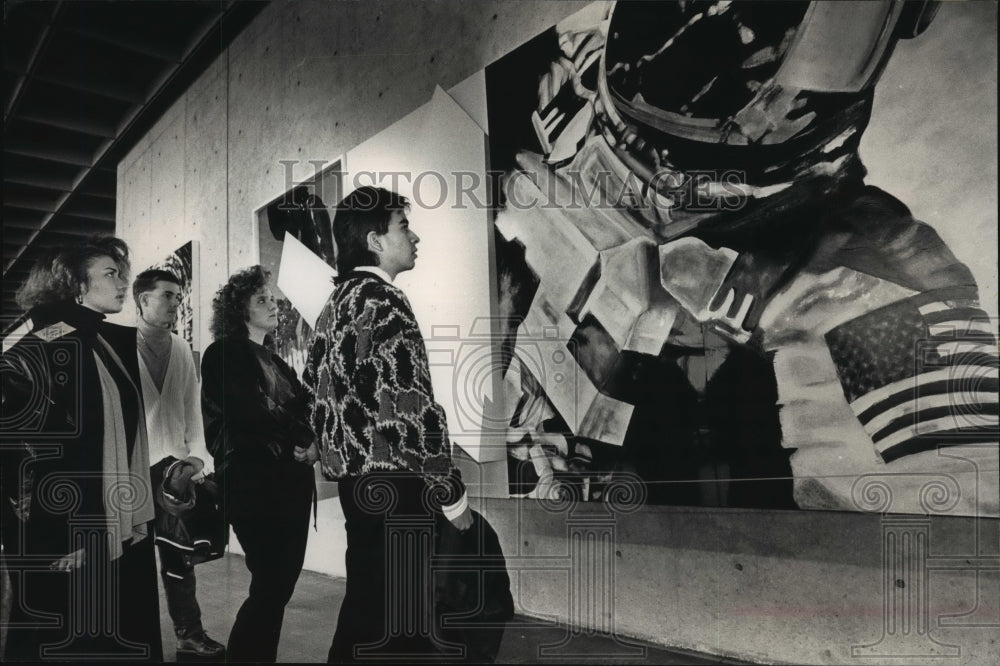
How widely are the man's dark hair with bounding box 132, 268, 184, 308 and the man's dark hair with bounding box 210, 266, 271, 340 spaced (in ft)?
0.57

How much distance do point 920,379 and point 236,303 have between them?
2014 millimetres

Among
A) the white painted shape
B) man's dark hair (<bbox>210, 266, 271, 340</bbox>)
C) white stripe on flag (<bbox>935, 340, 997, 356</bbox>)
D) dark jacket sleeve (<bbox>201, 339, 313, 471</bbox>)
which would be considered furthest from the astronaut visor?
dark jacket sleeve (<bbox>201, 339, 313, 471</bbox>)

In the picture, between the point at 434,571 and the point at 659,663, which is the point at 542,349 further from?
the point at 659,663

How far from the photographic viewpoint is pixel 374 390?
208cm

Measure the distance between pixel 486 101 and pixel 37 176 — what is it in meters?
1.60

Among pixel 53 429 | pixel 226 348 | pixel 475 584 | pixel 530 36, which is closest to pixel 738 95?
pixel 530 36

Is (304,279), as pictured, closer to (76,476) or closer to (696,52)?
(76,476)

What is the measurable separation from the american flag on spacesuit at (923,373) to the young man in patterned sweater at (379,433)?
3.80ft

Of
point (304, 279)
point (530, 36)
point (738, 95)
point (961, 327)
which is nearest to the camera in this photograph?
point (961, 327)

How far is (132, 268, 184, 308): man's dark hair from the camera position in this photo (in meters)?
2.28

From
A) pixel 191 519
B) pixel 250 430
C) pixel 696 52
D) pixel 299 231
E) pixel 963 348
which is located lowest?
pixel 191 519

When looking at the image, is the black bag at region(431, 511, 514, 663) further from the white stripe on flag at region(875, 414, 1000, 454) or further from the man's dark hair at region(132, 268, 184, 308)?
the man's dark hair at region(132, 268, 184, 308)

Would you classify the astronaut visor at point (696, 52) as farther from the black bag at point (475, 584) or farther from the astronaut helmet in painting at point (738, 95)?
the black bag at point (475, 584)

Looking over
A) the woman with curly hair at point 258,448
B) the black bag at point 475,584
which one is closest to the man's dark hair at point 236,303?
the woman with curly hair at point 258,448
